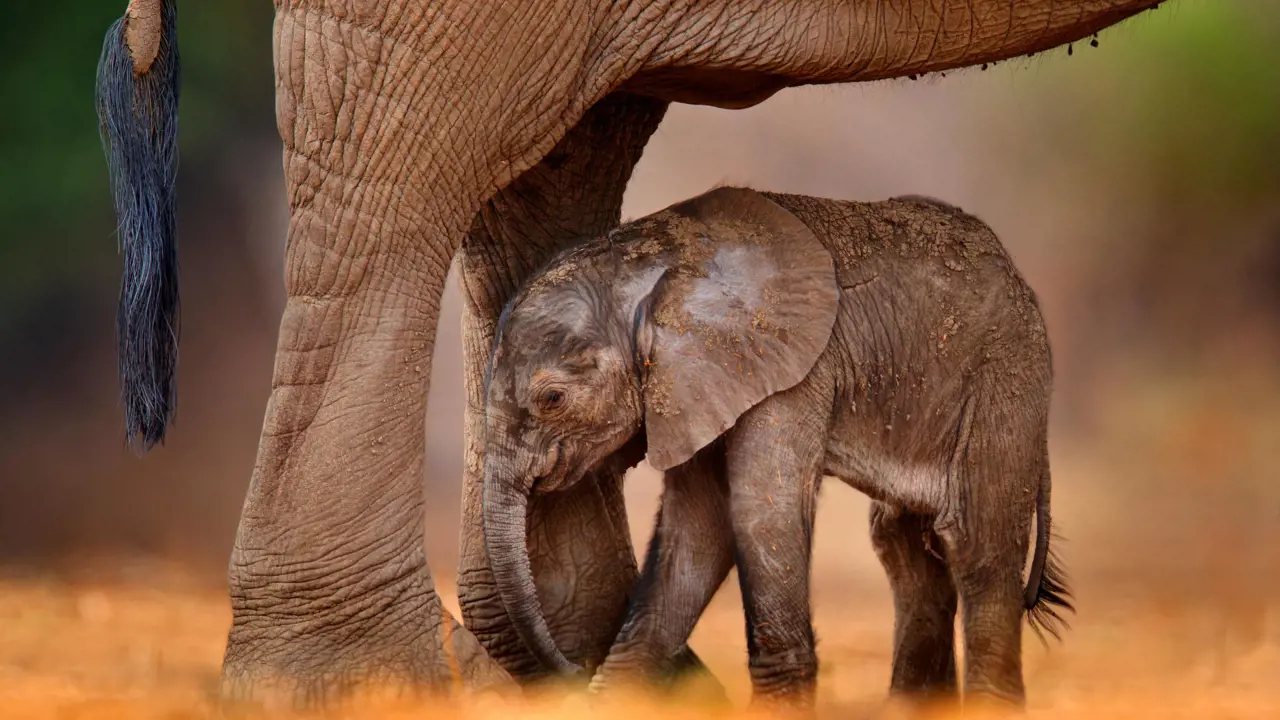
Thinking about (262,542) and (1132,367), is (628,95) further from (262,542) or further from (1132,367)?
(1132,367)

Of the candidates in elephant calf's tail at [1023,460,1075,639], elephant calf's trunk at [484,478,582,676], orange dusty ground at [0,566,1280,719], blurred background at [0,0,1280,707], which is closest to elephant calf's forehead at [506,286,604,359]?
elephant calf's trunk at [484,478,582,676]

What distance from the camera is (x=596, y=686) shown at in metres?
4.06

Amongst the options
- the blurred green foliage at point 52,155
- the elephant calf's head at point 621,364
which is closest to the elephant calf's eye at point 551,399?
the elephant calf's head at point 621,364

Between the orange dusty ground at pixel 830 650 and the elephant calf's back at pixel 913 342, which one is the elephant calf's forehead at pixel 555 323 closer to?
the elephant calf's back at pixel 913 342

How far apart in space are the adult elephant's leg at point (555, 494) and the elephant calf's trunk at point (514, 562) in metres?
0.43

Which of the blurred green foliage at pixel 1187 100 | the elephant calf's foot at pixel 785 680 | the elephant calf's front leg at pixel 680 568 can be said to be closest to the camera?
the elephant calf's foot at pixel 785 680

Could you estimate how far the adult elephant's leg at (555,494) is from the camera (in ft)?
14.7

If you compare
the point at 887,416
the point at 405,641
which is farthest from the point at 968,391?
the point at 405,641

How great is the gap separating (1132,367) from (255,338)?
11.6 ft

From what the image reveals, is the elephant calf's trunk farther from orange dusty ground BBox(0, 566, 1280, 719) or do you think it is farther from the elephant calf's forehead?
the elephant calf's forehead

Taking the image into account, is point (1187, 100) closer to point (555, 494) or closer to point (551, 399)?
point (555, 494)

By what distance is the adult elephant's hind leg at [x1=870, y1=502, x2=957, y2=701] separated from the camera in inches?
178

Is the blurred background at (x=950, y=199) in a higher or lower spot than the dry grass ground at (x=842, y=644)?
higher

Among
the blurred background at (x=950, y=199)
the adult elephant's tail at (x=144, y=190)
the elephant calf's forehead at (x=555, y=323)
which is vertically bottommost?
the elephant calf's forehead at (x=555, y=323)
